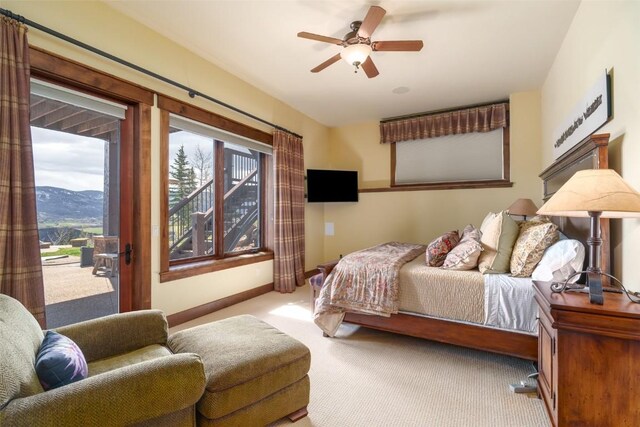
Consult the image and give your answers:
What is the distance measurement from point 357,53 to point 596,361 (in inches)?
103

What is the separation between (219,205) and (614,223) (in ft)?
12.0

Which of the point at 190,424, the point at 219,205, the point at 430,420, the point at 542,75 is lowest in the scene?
the point at 430,420

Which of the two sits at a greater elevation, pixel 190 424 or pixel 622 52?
pixel 622 52

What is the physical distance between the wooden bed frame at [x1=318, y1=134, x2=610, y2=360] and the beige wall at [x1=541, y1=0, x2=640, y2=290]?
87 mm

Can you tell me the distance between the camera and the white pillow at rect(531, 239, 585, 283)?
77.9 inches

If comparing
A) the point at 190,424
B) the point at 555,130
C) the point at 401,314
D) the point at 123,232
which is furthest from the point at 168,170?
the point at 555,130

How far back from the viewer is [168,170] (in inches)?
120

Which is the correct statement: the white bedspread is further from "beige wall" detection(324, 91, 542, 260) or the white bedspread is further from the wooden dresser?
"beige wall" detection(324, 91, 542, 260)

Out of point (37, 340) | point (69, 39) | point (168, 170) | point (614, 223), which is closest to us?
point (37, 340)

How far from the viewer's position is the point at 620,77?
1.77m

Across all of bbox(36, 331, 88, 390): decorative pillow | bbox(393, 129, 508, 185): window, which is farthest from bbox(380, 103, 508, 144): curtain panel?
bbox(36, 331, 88, 390): decorative pillow

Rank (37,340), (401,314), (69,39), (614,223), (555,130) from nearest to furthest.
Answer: (37,340) → (614,223) → (69,39) → (401,314) → (555,130)

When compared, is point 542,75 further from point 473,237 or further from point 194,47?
point 194,47

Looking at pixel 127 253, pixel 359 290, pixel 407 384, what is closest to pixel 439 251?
pixel 359 290
